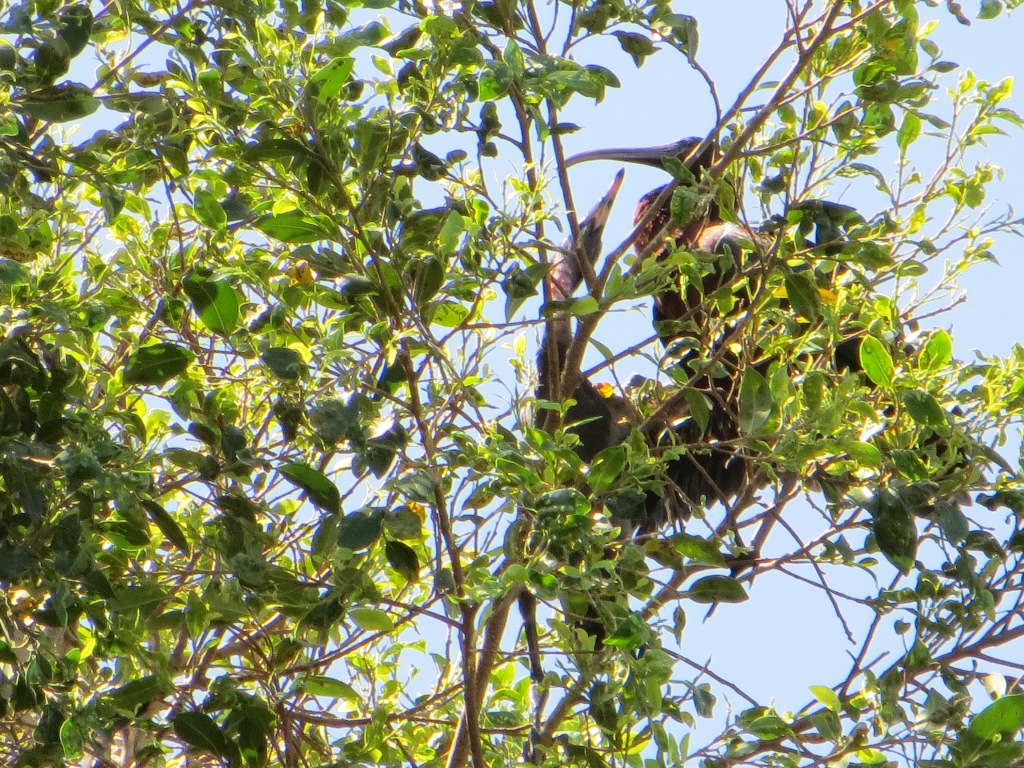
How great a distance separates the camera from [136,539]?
1629mm

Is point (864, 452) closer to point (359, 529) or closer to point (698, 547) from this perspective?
point (698, 547)

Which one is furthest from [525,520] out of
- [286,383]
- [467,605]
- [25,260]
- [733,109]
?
[25,260]

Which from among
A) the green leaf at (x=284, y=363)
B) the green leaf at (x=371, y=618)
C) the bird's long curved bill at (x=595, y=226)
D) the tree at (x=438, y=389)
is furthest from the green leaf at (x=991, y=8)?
the green leaf at (x=371, y=618)

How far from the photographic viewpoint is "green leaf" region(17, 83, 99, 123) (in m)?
1.55

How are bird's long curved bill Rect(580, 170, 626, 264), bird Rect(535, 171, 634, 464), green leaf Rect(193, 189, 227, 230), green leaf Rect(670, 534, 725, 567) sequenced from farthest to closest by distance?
bird's long curved bill Rect(580, 170, 626, 264) < bird Rect(535, 171, 634, 464) < green leaf Rect(193, 189, 227, 230) < green leaf Rect(670, 534, 725, 567)

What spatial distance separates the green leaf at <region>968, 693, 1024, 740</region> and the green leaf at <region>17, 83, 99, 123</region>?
1359mm

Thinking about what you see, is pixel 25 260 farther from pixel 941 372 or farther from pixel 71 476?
pixel 941 372

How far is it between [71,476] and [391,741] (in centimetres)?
83

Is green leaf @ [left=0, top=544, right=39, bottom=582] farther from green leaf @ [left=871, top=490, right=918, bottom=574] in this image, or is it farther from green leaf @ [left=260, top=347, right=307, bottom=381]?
green leaf @ [left=871, top=490, right=918, bottom=574]

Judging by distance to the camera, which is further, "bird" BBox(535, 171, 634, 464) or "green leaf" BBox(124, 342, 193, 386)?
"bird" BBox(535, 171, 634, 464)

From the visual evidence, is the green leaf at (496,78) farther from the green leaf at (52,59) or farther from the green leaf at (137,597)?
the green leaf at (137,597)

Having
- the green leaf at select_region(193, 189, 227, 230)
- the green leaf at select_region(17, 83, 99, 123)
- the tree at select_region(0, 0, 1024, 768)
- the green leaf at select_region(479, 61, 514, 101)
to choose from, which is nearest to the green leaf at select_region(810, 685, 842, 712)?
the tree at select_region(0, 0, 1024, 768)

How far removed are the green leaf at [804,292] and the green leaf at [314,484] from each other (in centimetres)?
66

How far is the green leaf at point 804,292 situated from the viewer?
5.17ft
